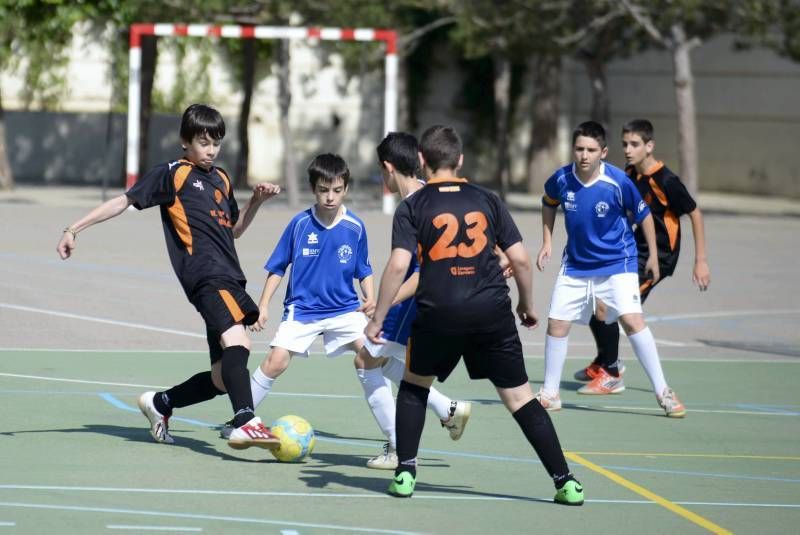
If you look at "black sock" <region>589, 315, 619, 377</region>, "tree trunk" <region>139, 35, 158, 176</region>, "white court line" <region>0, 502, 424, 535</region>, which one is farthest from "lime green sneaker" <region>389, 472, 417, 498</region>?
"tree trunk" <region>139, 35, 158, 176</region>

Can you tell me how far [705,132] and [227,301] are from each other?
109 feet

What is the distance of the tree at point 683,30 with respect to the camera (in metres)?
27.9

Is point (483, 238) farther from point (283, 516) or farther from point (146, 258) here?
point (146, 258)

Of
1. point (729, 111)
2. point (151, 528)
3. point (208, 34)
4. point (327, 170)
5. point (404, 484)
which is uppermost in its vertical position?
point (729, 111)

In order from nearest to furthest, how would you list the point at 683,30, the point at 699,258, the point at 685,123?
1. the point at 699,258
2. the point at 683,30
3. the point at 685,123

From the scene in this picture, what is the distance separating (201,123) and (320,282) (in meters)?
1.06

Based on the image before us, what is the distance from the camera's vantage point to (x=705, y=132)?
130ft

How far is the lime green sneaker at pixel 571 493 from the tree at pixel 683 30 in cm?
2148

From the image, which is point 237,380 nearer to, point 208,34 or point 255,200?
point 255,200

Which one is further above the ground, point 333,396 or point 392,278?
point 392,278

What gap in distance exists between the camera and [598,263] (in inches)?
388

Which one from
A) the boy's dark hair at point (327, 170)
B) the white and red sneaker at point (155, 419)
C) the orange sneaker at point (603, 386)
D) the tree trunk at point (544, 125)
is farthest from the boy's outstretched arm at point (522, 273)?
the tree trunk at point (544, 125)

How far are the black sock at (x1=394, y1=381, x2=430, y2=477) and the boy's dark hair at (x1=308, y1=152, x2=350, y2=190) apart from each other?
54.8 inches

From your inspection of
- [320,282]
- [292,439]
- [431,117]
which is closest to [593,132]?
[320,282]
